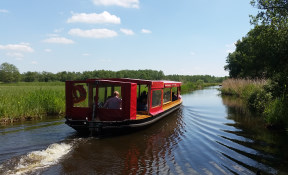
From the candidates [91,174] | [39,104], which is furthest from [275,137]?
[39,104]

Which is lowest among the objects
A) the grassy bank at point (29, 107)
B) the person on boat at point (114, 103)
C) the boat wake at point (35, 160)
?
the boat wake at point (35, 160)

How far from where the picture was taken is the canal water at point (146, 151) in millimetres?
5471

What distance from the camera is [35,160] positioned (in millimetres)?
5789

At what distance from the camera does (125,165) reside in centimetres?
572

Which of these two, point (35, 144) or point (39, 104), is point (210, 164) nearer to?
point (35, 144)

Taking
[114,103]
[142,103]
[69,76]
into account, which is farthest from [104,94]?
[69,76]

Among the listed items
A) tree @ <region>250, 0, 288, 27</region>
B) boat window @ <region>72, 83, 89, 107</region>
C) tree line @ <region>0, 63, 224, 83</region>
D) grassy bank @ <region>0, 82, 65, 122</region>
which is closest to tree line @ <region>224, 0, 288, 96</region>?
tree @ <region>250, 0, 288, 27</region>

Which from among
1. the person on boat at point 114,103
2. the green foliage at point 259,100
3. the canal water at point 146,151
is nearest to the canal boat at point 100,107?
the person on boat at point 114,103

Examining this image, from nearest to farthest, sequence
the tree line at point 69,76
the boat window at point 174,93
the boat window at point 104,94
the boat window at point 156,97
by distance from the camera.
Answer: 1. the boat window at point 104,94
2. the boat window at point 156,97
3. the boat window at point 174,93
4. the tree line at point 69,76

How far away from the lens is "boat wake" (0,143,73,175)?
5.18 metres

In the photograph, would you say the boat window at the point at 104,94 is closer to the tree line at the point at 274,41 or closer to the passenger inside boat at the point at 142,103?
the passenger inside boat at the point at 142,103

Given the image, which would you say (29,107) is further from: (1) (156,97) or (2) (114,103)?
(1) (156,97)

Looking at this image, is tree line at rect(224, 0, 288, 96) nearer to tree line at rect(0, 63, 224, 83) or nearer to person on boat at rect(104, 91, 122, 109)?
person on boat at rect(104, 91, 122, 109)

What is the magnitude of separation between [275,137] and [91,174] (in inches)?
276
